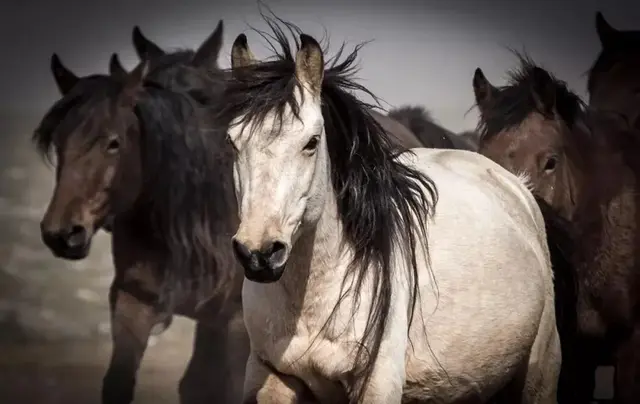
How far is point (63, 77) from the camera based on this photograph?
2.79m

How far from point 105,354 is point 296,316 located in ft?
3.80

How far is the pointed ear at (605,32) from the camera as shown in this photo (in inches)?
118

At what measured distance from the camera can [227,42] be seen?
2840mm

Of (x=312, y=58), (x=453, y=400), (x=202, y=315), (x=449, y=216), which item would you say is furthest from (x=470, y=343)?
(x=202, y=315)

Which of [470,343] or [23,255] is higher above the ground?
[470,343]

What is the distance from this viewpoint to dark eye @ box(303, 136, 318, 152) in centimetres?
170

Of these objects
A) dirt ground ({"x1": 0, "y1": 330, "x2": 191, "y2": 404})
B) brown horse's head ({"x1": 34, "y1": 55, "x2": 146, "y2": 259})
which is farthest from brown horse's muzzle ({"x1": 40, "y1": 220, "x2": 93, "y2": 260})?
A: dirt ground ({"x1": 0, "y1": 330, "x2": 191, "y2": 404})

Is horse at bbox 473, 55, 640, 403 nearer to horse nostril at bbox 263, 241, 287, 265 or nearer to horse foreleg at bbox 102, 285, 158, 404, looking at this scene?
horse foreleg at bbox 102, 285, 158, 404

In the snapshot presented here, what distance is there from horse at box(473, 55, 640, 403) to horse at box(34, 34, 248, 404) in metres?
0.85

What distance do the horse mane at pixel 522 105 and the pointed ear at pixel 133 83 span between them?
3.32ft

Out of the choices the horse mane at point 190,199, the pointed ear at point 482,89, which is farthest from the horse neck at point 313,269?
the pointed ear at point 482,89

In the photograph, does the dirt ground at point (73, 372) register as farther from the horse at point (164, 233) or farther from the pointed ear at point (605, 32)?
the pointed ear at point (605, 32)

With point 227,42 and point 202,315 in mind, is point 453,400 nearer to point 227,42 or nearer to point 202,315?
point 202,315

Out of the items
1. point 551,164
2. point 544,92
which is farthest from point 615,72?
point 551,164
